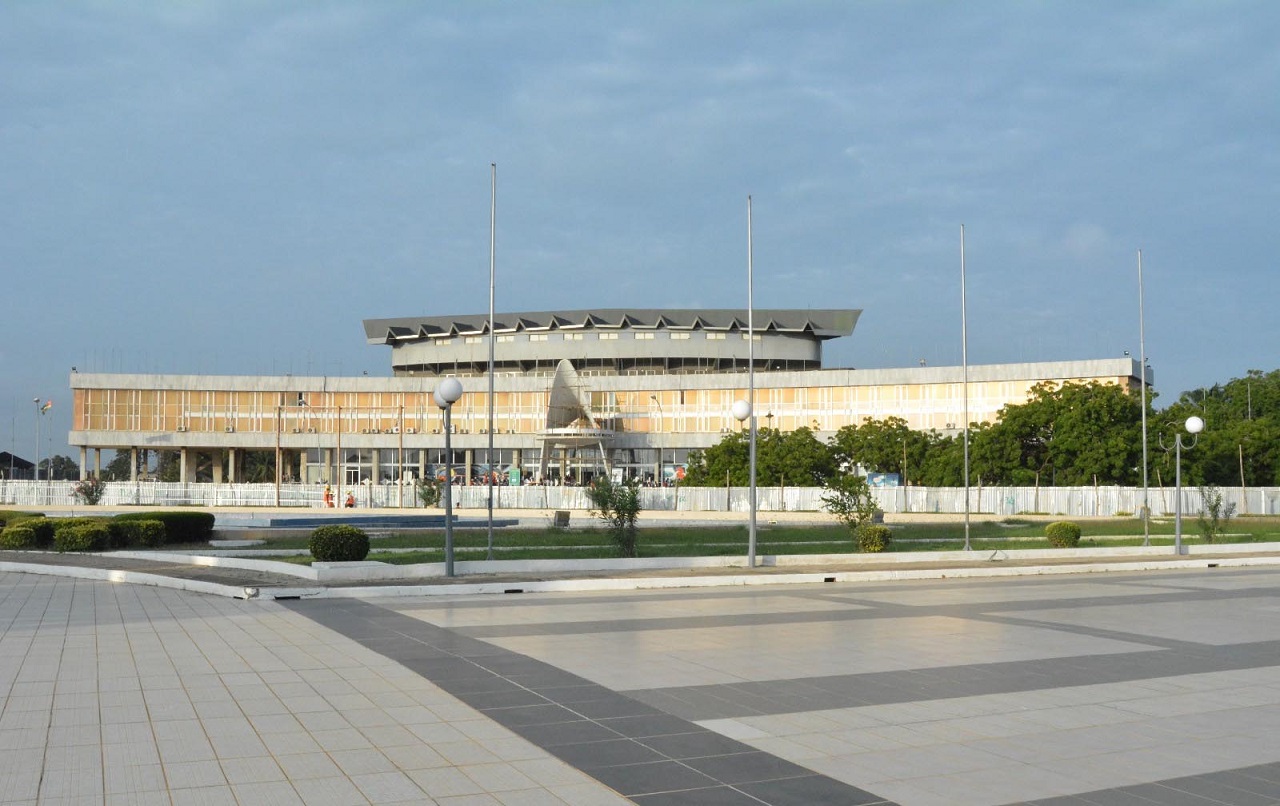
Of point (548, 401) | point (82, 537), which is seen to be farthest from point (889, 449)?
point (82, 537)

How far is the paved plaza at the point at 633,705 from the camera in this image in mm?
7570

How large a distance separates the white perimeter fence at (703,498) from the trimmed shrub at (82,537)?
24.6m

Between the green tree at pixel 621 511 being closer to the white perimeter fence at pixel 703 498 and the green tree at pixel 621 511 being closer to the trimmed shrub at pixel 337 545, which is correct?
the trimmed shrub at pixel 337 545

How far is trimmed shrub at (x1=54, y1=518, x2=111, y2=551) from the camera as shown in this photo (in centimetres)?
2772

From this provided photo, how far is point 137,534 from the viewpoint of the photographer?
29.2 m


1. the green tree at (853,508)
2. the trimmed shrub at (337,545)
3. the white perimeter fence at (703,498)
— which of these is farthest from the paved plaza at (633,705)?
the white perimeter fence at (703,498)

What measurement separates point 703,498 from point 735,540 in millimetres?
26366

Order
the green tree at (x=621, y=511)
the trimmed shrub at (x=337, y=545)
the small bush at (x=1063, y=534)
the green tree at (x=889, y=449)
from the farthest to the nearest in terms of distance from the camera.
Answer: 1. the green tree at (x=889, y=449)
2. the small bush at (x=1063, y=534)
3. the green tree at (x=621, y=511)
4. the trimmed shrub at (x=337, y=545)

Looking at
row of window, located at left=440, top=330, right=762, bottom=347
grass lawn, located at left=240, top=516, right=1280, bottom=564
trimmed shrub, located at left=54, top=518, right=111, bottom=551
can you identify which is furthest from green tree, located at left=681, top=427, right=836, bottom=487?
trimmed shrub, located at left=54, top=518, right=111, bottom=551

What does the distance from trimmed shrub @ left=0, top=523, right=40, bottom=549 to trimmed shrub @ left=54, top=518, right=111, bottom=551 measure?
106 cm

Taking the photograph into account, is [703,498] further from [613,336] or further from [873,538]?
[613,336]

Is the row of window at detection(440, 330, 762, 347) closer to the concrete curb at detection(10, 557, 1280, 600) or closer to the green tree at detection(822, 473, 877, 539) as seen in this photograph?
the green tree at detection(822, 473, 877, 539)

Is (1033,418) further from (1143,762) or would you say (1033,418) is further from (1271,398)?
(1143,762)

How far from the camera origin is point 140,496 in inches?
2549
